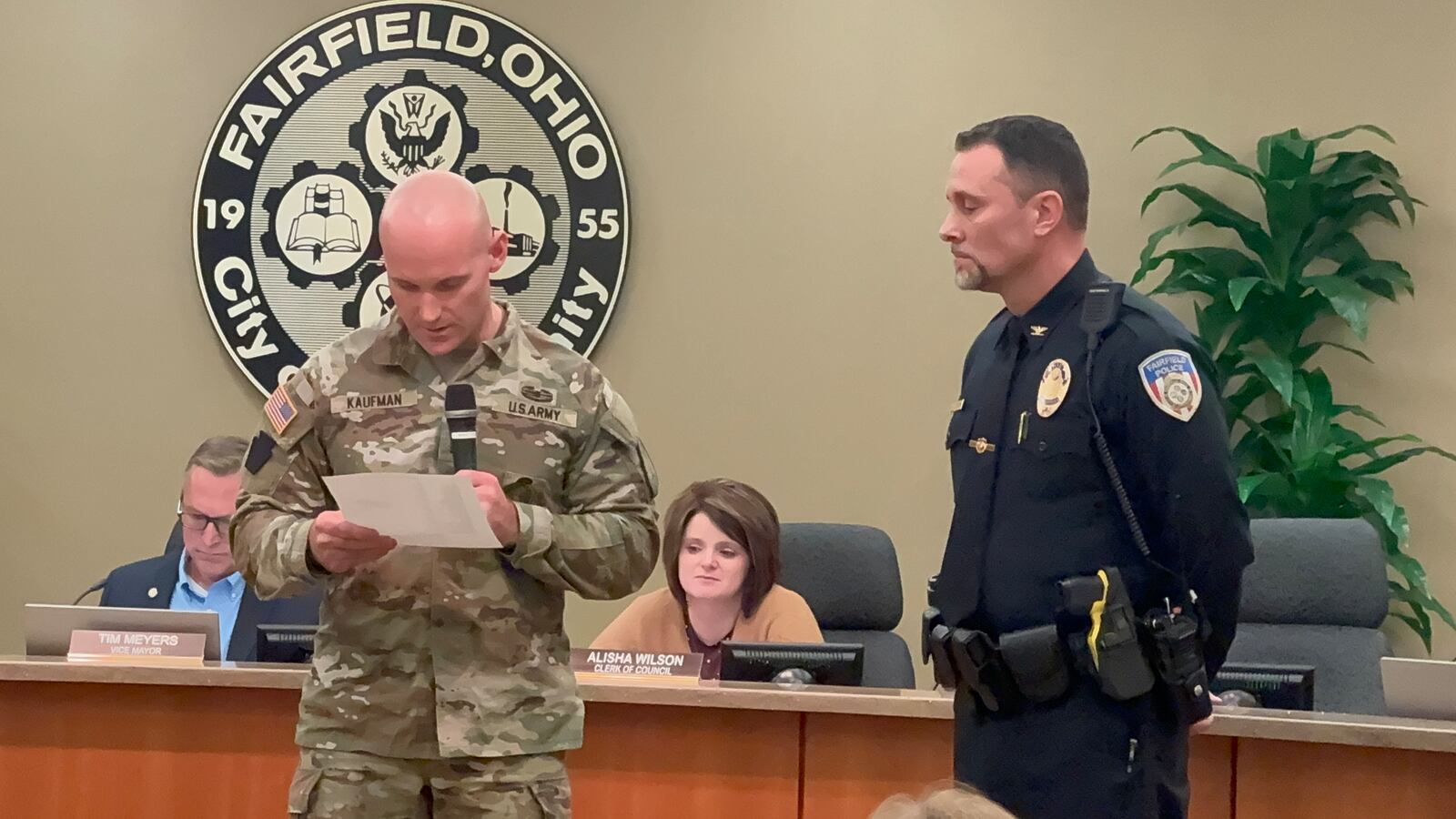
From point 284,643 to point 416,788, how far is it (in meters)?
1.17

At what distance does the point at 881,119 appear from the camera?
4242 millimetres

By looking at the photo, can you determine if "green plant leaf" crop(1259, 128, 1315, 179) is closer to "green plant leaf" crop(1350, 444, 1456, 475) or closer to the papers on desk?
"green plant leaf" crop(1350, 444, 1456, 475)

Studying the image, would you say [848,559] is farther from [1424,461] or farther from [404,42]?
[404,42]

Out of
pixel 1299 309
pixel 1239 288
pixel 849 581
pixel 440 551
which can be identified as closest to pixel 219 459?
pixel 849 581

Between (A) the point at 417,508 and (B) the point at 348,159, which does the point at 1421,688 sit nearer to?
(A) the point at 417,508

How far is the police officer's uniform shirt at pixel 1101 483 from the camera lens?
76.3 inches

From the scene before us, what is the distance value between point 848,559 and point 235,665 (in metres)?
1.35

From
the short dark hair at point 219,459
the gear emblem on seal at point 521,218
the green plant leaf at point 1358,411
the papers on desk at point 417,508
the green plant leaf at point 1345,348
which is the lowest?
the papers on desk at point 417,508

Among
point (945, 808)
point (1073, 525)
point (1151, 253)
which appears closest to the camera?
point (945, 808)

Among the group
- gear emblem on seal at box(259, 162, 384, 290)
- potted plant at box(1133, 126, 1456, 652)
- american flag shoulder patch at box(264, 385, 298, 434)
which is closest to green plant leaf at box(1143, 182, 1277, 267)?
potted plant at box(1133, 126, 1456, 652)

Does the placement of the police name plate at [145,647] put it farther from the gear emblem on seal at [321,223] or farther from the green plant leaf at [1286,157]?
the green plant leaf at [1286,157]

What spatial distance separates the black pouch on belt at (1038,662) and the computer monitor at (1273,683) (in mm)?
896

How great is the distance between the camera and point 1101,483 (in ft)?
6.49

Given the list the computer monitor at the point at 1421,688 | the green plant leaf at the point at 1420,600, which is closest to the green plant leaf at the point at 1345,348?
the green plant leaf at the point at 1420,600
